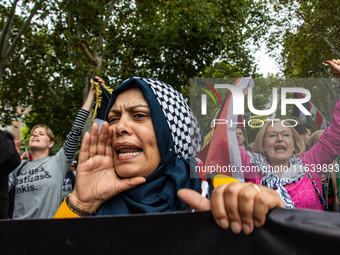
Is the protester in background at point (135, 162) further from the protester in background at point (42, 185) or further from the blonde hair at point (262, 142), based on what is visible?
the protester in background at point (42, 185)

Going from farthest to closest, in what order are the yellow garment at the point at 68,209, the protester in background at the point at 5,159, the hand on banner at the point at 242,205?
the protester in background at the point at 5,159 → the yellow garment at the point at 68,209 → the hand on banner at the point at 242,205

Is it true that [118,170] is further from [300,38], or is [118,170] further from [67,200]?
[300,38]

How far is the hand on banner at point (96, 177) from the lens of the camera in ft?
4.09

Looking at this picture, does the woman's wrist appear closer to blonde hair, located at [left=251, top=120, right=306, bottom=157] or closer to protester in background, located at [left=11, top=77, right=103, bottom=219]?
blonde hair, located at [left=251, top=120, right=306, bottom=157]

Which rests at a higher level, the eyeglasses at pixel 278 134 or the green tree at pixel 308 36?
the green tree at pixel 308 36

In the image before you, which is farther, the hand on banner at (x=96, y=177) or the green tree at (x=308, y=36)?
the green tree at (x=308, y=36)

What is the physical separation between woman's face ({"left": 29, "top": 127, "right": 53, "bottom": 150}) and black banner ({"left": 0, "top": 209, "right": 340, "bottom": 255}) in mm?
2325

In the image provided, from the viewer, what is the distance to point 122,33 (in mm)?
8352

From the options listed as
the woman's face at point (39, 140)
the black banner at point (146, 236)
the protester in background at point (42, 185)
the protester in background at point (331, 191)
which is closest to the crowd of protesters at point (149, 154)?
the black banner at point (146, 236)

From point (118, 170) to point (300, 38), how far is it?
10.4 m

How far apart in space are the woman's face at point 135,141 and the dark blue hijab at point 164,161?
3 cm

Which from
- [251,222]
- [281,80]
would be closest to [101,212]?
[251,222]

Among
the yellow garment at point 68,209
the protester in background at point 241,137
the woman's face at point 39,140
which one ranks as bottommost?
the yellow garment at point 68,209

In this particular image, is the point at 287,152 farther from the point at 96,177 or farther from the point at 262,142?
the point at 96,177
